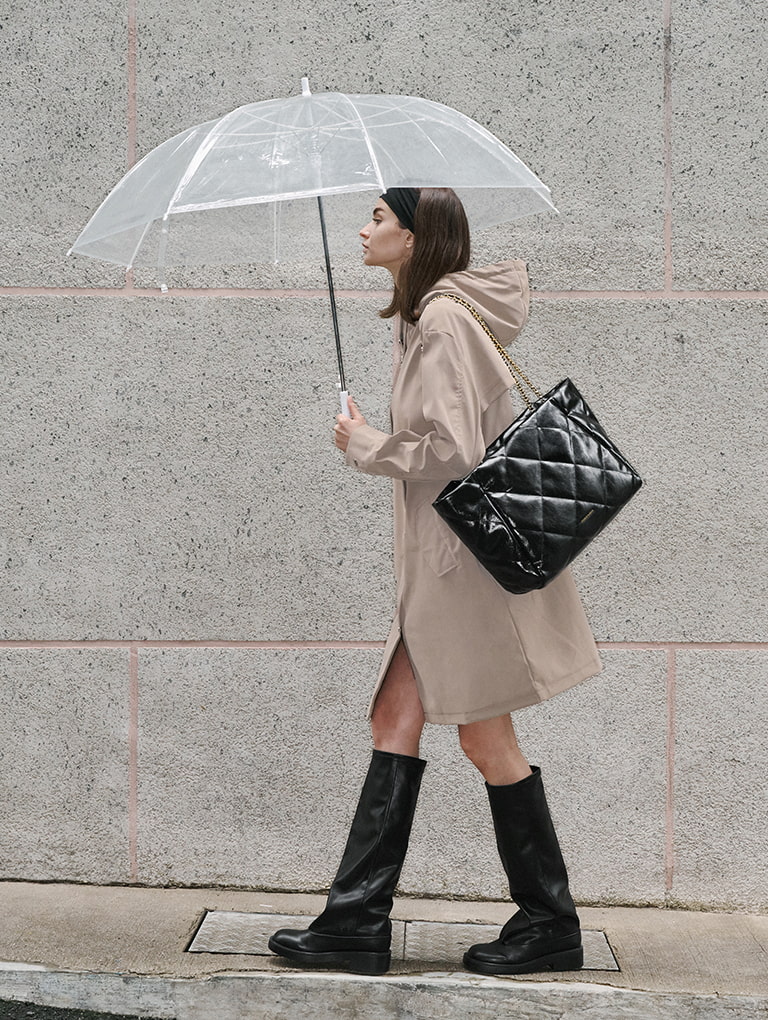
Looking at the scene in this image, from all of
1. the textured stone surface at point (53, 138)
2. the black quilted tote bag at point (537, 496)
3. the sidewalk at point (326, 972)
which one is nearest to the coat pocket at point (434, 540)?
the black quilted tote bag at point (537, 496)

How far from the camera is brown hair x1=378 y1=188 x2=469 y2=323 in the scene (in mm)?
2941

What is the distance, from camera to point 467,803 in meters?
3.99

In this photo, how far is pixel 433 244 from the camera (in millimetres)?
2967

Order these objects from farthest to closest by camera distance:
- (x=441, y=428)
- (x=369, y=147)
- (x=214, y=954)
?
(x=214, y=954) → (x=441, y=428) → (x=369, y=147)

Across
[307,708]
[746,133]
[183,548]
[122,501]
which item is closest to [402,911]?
[307,708]

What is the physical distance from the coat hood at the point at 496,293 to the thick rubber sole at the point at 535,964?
164 cm

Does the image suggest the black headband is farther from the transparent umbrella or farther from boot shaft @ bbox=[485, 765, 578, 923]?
boot shaft @ bbox=[485, 765, 578, 923]

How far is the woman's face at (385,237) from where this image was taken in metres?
2.98

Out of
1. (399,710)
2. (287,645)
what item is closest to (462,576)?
(399,710)

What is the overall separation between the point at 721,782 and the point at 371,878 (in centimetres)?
149

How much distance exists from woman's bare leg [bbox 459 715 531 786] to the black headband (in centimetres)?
131

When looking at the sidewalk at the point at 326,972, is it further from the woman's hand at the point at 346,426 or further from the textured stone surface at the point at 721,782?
the woman's hand at the point at 346,426

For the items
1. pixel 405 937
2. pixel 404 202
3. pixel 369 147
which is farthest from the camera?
pixel 405 937

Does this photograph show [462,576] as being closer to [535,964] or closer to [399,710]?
[399,710]
